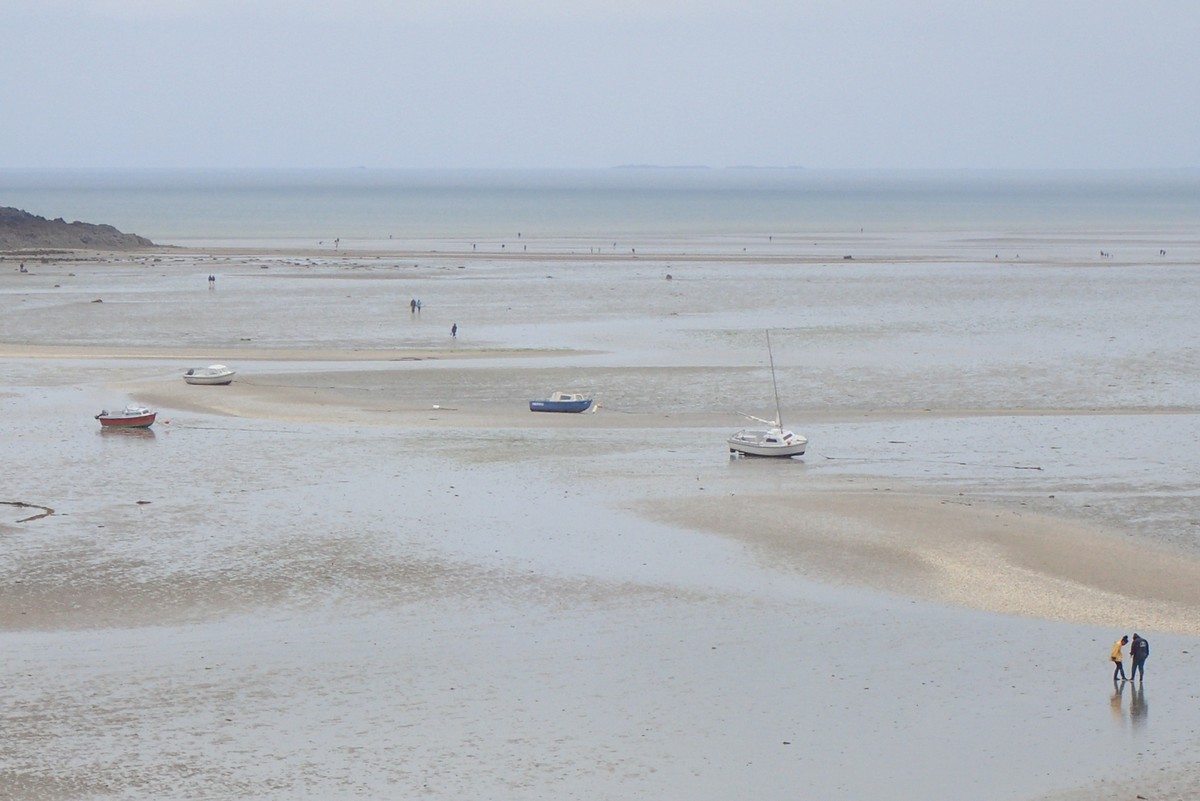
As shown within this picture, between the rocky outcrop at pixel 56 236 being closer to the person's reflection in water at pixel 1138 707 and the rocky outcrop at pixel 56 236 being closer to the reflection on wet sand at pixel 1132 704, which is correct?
the reflection on wet sand at pixel 1132 704

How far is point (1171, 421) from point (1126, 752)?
26929mm

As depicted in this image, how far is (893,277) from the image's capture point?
3836 inches

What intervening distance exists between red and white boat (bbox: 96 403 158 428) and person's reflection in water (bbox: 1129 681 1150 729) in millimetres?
29273

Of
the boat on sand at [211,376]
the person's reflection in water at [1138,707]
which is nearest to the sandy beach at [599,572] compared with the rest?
the person's reflection in water at [1138,707]

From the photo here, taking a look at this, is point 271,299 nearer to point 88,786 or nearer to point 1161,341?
point 1161,341

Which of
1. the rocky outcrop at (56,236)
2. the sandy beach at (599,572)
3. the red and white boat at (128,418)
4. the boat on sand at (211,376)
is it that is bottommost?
the sandy beach at (599,572)

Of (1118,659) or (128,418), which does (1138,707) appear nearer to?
(1118,659)

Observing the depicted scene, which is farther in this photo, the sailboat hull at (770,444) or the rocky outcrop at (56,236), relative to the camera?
the rocky outcrop at (56,236)

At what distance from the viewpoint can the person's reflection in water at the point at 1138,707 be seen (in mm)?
19750

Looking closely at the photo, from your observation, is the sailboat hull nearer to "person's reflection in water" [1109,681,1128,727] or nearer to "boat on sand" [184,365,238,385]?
"person's reflection in water" [1109,681,1128,727]

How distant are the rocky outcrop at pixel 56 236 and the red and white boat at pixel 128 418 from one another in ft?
265

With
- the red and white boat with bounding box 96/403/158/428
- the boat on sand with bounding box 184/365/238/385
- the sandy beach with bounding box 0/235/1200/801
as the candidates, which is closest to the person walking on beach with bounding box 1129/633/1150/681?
the sandy beach with bounding box 0/235/1200/801

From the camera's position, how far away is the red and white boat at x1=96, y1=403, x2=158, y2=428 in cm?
4134

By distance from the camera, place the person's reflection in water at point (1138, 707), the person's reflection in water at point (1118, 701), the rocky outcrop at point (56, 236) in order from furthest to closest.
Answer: the rocky outcrop at point (56, 236)
the person's reflection in water at point (1118, 701)
the person's reflection in water at point (1138, 707)
